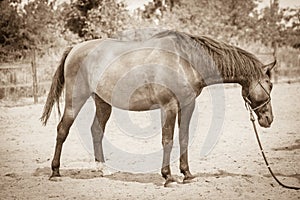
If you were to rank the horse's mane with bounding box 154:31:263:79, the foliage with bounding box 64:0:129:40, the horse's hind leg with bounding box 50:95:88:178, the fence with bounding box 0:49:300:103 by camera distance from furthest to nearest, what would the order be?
1. the foliage with bounding box 64:0:129:40
2. the fence with bounding box 0:49:300:103
3. the horse's hind leg with bounding box 50:95:88:178
4. the horse's mane with bounding box 154:31:263:79

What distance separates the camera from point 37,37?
61.8 feet

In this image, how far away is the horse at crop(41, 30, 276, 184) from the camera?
4.20 meters

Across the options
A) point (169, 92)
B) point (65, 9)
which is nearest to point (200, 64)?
point (169, 92)

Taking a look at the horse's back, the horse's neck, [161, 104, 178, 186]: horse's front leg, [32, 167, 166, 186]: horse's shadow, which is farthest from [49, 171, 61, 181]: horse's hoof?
the horse's neck

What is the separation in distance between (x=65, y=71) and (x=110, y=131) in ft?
10.4

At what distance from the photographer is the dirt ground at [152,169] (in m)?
4.06

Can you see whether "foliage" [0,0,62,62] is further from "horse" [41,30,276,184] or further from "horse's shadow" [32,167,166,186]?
"horse" [41,30,276,184]

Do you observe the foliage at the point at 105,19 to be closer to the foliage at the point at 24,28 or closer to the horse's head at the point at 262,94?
the foliage at the point at 24,28

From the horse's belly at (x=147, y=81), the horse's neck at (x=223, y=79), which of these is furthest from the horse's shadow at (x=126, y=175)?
the horse's neck at (x=223, y=79)

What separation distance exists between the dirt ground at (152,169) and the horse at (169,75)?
1.12 ft

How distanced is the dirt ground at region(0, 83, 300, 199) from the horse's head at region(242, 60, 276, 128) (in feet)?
2.60

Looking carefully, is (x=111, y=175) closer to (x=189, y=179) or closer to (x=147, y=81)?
(x=189, y=179)

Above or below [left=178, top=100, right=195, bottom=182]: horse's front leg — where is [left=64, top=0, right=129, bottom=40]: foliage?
above

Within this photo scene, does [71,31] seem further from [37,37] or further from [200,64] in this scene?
[200,64]
